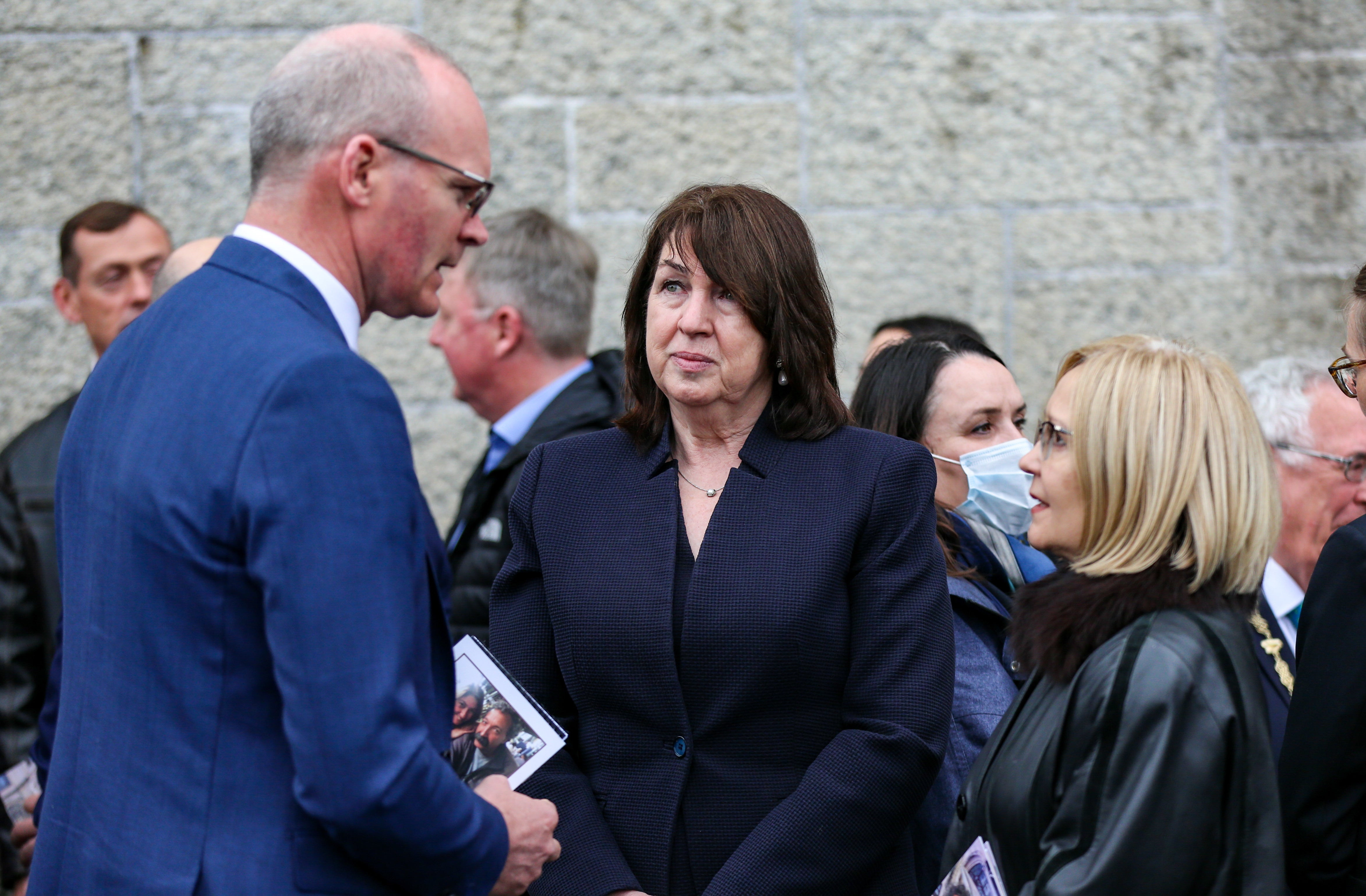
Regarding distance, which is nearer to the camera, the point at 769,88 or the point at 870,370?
the point at 870,370

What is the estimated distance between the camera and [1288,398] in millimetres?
3578

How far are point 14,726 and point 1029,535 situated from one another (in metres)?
2.66

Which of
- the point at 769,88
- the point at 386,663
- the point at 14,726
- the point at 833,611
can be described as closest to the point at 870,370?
the point at 833,611

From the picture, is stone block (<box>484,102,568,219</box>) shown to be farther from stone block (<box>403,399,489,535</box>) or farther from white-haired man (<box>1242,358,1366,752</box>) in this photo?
white-haired man (<box>1242,358,1366,752</box>)

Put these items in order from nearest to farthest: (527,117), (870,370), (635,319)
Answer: (635,319), (870,370), (527,117)

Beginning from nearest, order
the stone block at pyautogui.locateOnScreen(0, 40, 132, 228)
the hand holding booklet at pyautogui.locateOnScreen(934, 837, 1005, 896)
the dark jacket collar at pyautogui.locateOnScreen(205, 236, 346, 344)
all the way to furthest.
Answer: the dark jacket collar at pyautogui.locateOnScreen(205, 236, 346, 344), the hand holding booklet at pyautogui.locateOnScreen(934, 837, 1005, 896), the stone block at pyautogui.locateOnScreen(0, 40, 132, 228)

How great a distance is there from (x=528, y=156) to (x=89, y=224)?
143cm

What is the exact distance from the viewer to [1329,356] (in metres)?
4.12

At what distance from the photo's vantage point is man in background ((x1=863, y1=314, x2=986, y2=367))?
351 centimetres

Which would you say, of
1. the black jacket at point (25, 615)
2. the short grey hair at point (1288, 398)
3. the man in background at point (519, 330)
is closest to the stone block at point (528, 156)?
the man in background at point (519, 330)

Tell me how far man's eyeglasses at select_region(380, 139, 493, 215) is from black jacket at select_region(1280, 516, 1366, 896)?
152cm

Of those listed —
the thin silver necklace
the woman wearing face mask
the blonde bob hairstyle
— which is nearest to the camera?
the blonde bob hairstyle

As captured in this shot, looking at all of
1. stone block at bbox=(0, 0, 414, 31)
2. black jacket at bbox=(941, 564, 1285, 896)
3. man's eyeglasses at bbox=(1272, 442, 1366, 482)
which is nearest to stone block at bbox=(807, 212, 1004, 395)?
man's eyeglasses at bbox=(1272, 442, 1366, 482)

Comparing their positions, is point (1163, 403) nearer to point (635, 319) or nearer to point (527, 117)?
point (635, 319)
